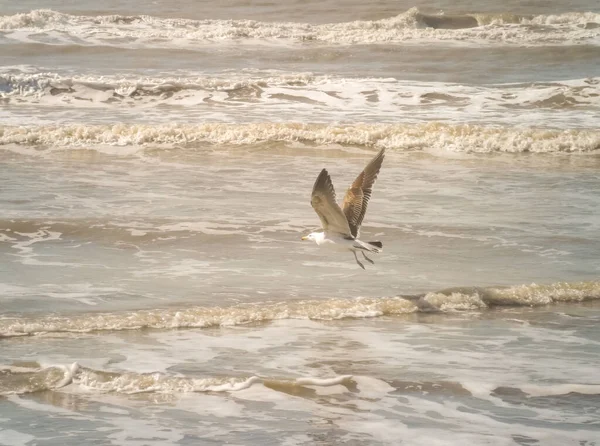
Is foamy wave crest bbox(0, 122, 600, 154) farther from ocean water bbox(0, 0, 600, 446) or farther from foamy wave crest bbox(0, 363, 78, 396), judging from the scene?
foamy wave crest bbox(0, 363, 78, 396)

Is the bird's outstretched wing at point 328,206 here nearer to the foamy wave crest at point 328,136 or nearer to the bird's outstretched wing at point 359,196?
the bird's outstretched wing at point 359,196

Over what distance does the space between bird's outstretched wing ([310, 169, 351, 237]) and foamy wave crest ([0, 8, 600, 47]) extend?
14.3 m

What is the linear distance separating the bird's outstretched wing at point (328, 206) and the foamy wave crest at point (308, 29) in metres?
14.3

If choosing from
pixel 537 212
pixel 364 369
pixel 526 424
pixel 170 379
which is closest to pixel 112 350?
pixel 170 379

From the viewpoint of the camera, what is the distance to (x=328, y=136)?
13.7 meters

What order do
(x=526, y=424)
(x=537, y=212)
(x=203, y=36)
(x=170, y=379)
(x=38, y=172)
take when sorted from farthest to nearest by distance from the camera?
(x=203, y=36) → (x=38, y=172) → (x=537, y=212) → (x=170, y=379) → (x=526, y=424)

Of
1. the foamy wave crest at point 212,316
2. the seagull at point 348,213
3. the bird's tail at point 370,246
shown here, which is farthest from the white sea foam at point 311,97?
the foamy wave crest at point 212,316

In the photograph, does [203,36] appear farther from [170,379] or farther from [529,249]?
[170,379]

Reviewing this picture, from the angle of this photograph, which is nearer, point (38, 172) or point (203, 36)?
point (38, 172)

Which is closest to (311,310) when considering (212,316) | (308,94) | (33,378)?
(212,316)

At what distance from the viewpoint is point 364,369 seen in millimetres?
6379

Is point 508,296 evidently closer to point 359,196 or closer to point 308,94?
point 359,196

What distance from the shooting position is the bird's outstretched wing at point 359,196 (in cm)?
770

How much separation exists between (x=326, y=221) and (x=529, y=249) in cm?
187
